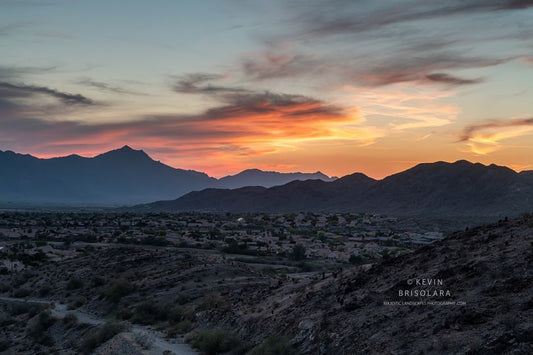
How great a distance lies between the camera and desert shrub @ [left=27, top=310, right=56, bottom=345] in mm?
31023

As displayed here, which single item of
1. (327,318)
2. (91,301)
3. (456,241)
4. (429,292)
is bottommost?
(91,301)

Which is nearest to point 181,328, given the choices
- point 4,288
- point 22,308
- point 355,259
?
point 22,308

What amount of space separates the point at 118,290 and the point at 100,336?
12.0 metres

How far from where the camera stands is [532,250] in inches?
710

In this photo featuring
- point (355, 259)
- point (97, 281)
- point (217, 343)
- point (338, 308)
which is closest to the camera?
point (338, 308)

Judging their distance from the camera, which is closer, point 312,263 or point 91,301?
point 91,301

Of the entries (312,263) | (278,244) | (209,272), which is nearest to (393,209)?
(278,244)

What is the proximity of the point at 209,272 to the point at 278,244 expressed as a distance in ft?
118

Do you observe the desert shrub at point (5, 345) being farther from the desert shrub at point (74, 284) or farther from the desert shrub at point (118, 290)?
the desert shrub at point (74, 284)

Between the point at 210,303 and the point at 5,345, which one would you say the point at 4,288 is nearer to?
the point at 5,345

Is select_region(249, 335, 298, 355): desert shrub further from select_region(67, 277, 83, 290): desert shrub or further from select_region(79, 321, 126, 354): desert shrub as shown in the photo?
select_region(67, 277, 83, 290): desert shrub

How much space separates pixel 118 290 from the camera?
127 ft

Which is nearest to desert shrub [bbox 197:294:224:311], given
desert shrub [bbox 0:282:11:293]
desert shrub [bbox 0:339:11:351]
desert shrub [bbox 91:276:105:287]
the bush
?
desert shrub [bbox 0:339:11:351]

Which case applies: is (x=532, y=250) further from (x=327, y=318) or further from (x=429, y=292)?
(x=327, y=318)
